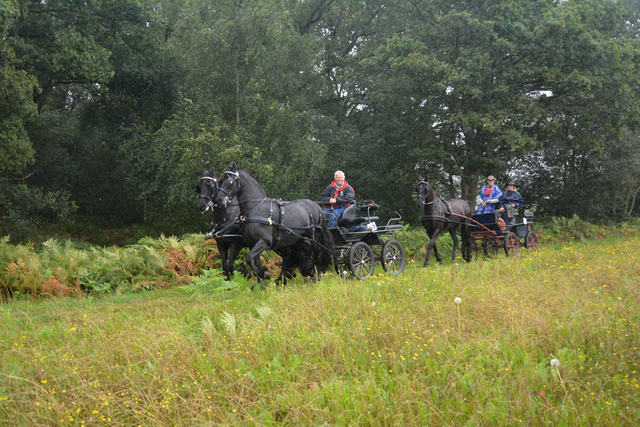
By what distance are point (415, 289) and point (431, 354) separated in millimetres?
2201

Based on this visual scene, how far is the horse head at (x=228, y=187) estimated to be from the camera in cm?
761

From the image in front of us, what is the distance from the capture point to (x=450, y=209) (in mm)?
11578

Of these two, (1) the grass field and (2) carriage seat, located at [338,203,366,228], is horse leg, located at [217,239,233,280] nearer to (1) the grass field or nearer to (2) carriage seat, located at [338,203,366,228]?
(1) the grass field

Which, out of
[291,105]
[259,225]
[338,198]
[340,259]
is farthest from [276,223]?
[291,105]

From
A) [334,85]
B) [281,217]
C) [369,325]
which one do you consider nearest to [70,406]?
[369,325]

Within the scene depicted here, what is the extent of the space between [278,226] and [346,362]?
4122 millimetres

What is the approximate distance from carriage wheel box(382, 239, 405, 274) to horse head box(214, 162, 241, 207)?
3611 mm

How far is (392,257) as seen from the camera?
10.1 meters

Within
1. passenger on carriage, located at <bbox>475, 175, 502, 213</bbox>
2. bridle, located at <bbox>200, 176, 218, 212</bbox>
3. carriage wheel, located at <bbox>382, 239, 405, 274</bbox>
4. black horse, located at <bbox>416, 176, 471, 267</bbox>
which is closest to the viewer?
bridle, located at <bbox>200, 176, 218, 212</bbox>

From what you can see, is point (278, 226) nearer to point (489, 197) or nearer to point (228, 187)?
point (228, 187)

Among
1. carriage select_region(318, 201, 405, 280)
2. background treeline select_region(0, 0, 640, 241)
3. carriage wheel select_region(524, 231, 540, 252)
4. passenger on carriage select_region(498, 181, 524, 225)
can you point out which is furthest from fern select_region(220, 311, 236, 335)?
carriage wheel select_region(524, 231, 540, 252)

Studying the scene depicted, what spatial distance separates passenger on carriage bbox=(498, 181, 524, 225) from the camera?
39.2ft

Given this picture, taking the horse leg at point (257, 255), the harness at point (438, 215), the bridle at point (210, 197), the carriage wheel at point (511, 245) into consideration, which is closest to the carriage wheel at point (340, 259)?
the horse leg at point (257, 255)

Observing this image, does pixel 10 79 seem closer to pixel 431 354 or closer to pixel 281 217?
pixel 281 217
